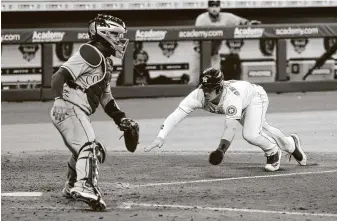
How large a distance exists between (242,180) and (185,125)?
5.06 m

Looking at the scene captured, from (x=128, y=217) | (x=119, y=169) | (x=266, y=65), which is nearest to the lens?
(x=128, y=217)

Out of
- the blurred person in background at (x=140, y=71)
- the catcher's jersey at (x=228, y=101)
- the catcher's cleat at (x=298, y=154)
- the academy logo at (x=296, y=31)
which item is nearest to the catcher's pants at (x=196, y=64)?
the blurred person in background at (x=140, y=71)

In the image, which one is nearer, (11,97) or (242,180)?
(242,180)

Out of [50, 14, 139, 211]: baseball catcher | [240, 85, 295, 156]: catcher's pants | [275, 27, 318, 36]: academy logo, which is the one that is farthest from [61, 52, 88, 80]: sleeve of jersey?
[275, 27, 318, 36]: academy logo

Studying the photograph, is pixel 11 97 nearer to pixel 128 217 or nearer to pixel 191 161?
pixel 191 161

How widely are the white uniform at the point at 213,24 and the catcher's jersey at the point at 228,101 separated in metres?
8.16

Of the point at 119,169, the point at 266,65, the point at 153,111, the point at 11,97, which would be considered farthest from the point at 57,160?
the point at 266,65

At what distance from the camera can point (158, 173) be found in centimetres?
1010

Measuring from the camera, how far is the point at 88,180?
7.65 m

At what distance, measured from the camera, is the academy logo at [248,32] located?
1834cm

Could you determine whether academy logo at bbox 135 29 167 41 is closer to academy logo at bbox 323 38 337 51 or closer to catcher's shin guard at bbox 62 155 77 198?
academy logo at bbox 323 38 337 51

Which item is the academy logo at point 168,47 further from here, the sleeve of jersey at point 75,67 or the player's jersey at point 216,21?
the sleeve of jersey at point 75,67

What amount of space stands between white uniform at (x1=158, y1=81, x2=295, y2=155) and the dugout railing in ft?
25.0

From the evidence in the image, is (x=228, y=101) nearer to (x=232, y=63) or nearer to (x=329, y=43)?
(x=232, y=63)
